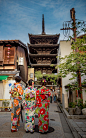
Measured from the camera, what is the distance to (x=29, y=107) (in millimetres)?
4094

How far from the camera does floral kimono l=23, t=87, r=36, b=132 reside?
4027mm

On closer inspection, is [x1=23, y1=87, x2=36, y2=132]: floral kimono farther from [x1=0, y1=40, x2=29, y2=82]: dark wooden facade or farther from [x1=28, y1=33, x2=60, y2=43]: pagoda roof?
[x1=28, y1=33, x2=60, y2=43]: pagoda roof

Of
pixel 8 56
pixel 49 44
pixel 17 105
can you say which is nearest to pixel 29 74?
pixel 8 56

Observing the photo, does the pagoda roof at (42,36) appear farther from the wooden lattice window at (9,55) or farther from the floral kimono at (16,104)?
the floral kimono at (16,104)

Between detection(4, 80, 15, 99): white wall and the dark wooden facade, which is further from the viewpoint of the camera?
the dark wooden facade

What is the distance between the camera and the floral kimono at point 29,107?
4027 millimetres

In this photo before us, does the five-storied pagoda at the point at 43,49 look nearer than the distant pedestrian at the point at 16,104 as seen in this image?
No

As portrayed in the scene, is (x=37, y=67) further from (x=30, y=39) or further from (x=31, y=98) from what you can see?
(x=31, y=98)

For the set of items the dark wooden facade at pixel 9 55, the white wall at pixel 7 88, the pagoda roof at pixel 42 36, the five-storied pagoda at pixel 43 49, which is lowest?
the white wall at pixel 7 88

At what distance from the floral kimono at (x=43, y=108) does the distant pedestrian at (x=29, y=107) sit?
0.19 meters

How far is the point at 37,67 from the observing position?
97.0ft

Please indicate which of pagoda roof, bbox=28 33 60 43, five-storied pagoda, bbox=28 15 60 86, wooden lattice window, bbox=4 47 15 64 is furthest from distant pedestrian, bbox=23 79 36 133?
pagoda roof, bbox=28 33 60 43

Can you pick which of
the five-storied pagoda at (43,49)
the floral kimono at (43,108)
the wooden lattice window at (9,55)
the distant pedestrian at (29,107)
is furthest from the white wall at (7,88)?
the five-storied pagoda at (43,49)

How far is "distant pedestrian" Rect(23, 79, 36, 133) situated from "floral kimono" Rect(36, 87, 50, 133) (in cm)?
19
